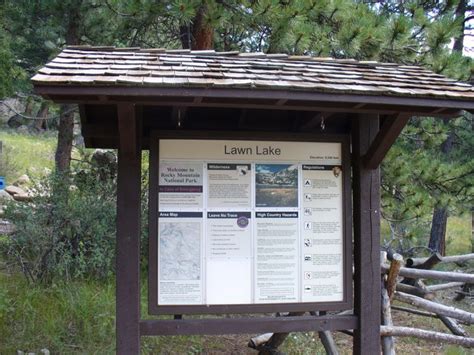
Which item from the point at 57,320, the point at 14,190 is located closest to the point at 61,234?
the point at 57,320

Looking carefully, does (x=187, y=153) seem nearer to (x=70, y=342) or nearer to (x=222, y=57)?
(x=222, y=57)

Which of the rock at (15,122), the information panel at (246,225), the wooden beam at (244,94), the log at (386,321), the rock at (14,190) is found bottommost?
the log at (386,321)

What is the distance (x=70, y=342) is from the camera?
5180 mm

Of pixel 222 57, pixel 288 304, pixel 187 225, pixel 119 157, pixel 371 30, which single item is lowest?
pixel 288 304

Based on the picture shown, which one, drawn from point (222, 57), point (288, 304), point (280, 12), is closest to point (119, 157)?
point (222, 57)

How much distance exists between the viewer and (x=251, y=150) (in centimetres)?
359

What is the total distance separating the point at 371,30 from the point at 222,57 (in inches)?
115

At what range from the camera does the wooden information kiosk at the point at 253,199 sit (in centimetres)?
341

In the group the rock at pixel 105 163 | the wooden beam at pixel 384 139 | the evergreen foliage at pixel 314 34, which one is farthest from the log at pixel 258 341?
the rock at pixel 105 163

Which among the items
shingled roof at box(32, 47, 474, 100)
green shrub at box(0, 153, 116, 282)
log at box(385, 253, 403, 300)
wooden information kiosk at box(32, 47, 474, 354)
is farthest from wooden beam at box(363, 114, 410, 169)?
green shrub at box(0, 153, 116, 282)

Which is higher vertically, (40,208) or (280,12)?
(280,12)

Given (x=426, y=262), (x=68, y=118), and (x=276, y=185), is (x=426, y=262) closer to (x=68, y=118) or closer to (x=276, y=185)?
(x=276, y=185)

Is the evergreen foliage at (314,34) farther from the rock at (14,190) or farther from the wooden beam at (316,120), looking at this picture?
the rock at (14,190)

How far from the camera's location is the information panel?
347 cm
